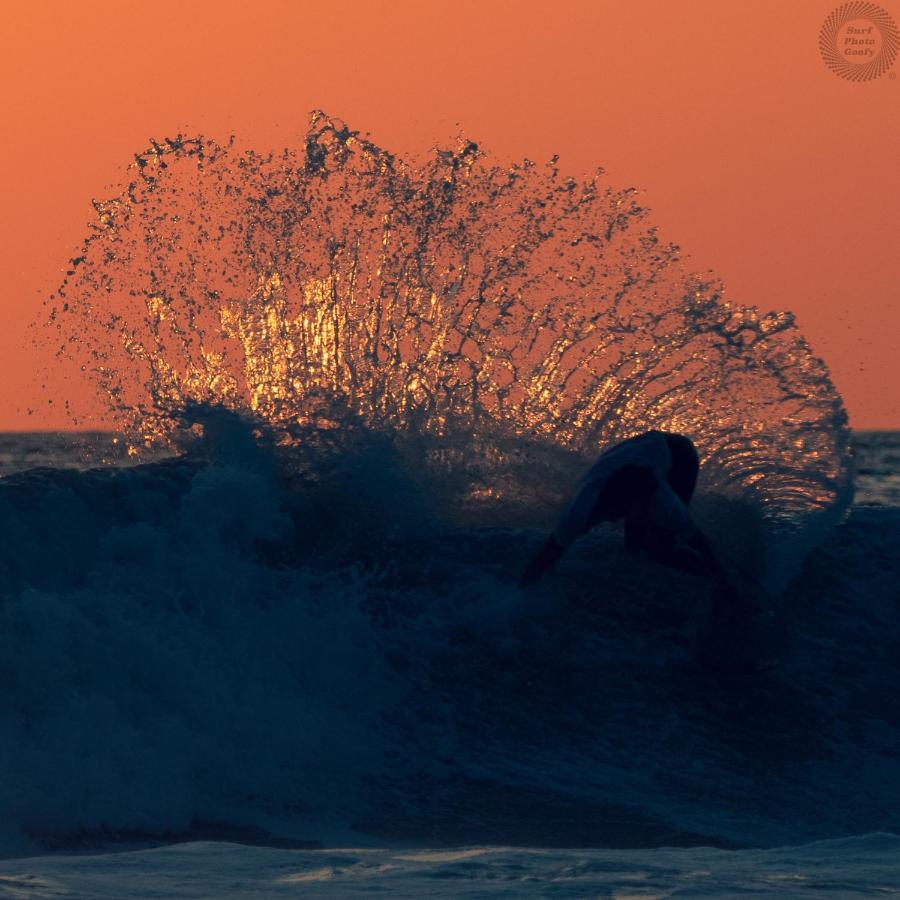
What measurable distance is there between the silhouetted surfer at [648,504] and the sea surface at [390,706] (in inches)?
28.7

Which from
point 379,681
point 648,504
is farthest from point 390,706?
point 648,504

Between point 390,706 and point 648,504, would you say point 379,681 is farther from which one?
point 648,504

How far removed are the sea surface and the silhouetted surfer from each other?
729 millimetres

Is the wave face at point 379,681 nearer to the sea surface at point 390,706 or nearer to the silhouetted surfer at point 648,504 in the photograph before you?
the sea surface at point 390,706

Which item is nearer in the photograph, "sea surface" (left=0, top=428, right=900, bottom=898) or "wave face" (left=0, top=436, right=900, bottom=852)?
"sea surface" (left=0, top=428, right=900, bottom=898)

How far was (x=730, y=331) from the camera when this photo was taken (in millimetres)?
12070

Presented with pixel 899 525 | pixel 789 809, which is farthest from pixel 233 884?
pixel 899 525

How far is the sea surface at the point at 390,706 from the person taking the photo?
6.63 m

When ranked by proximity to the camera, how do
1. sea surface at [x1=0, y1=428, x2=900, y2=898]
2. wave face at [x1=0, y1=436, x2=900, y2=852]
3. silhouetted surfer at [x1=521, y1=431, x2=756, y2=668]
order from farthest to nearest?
silhouetted surfer at [x1=521, y1=431, x2=756, y2=668], wave face at [x1=0, y1=436, x2=900, y2=852], sea surface at [x1=0, y1=428, x2=900, y2=898]

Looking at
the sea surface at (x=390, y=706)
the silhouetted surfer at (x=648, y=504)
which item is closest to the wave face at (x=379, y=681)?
the sea surface at (x=390, y=706)

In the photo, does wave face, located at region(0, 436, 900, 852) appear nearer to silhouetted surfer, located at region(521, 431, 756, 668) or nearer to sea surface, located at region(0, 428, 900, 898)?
sea surface, located at region(0, 428, 900, 898)

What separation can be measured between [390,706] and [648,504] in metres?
2.13

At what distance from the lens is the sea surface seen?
6.63 m

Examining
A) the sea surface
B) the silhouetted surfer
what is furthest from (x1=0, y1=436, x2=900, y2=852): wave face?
the silhouetted surfer
